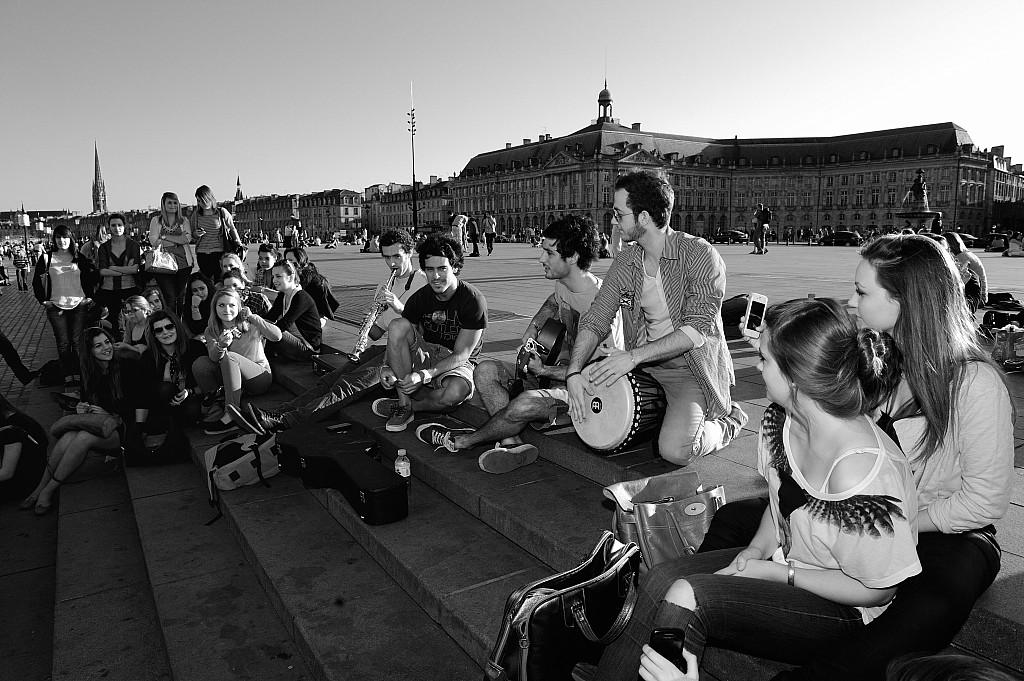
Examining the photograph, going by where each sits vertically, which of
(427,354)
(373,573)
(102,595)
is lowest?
(102,595)

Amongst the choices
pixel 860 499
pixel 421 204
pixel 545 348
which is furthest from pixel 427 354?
pixel 421 204

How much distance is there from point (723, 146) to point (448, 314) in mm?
125277

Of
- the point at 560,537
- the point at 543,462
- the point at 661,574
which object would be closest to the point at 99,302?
the point at 543,462

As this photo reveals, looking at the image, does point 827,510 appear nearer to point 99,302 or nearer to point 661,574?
point 661,574

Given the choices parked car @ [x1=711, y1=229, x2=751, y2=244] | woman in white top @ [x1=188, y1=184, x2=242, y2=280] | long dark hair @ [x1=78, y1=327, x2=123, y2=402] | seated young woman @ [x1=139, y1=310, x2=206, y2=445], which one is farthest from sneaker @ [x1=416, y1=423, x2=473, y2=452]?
parked car @ [x1=711, y1=229, x2=751, y2=244]

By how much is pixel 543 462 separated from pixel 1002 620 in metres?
2.75

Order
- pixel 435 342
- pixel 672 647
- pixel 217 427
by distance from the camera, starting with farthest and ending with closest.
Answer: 1. pixel 217 427
2. pixel 435 342
3. pixel 672 647

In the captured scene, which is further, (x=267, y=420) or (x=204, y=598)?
(x=267, y=420)

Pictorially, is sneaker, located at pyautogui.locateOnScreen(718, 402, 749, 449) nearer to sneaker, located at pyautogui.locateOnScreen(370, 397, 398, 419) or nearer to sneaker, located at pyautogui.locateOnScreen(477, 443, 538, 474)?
sneaker, located at pyautogui.locateOnScreen(477, 443, 538, 474)

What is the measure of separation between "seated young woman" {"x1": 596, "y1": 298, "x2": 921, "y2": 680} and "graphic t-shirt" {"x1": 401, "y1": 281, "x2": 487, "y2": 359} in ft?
11.4

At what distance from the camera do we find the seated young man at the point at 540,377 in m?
4.65

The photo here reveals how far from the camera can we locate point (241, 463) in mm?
5125

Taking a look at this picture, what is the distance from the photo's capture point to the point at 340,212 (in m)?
155

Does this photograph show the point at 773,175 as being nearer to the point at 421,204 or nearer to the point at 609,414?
the point at 421,204
